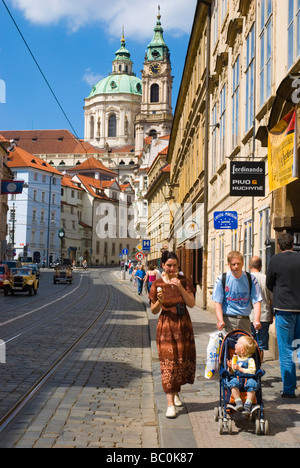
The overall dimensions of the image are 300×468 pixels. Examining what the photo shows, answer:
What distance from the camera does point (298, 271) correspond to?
293 inches

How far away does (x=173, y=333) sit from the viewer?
6.67 m

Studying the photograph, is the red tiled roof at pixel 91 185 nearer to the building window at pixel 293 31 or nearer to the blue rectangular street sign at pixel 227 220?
the blue rectangular street sign at pixel 227 220

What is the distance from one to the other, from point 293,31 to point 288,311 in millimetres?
4776

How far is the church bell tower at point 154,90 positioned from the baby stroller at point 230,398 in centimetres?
12804

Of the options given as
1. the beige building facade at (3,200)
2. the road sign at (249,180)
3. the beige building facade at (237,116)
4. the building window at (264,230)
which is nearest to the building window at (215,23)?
the beige building facade at (237,116)

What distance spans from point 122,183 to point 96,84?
28405mm

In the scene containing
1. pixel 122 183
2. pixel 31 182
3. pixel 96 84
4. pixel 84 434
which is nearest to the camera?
pixel 84 434

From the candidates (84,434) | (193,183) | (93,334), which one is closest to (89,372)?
(84,434)

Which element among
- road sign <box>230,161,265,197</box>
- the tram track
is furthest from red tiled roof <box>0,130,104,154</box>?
road sign <box>230,161,265,197</box>

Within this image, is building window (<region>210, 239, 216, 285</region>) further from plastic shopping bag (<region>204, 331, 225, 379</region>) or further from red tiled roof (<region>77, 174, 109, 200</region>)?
red tiled roof (<region>77, 174, 109, 200</region>)

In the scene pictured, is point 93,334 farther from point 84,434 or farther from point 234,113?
point 84,434

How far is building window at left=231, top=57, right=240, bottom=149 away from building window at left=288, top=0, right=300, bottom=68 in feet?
18.5

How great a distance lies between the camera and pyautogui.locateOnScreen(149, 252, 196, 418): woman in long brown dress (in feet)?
21.7

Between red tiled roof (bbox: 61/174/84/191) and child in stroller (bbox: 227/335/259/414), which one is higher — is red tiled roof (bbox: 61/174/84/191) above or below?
above
